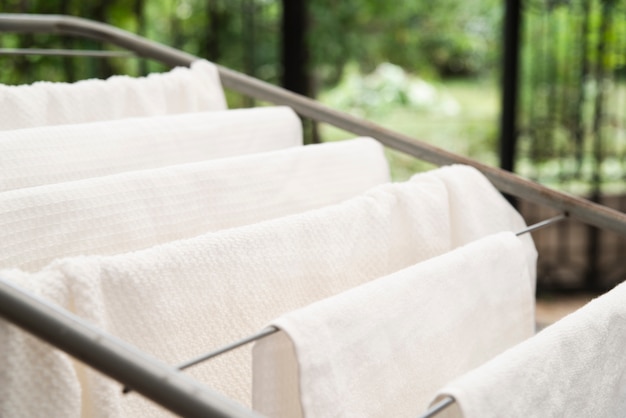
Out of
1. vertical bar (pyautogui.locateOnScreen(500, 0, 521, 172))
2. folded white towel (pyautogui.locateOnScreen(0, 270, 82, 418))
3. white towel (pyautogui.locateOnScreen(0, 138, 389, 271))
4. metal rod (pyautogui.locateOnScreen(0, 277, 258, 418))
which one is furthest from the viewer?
vertical bar (pyautogui.locateOnScreen(500, 0, 521, 172))

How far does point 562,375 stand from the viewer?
0.68m

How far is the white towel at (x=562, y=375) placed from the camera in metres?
0.60

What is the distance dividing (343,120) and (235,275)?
417mm

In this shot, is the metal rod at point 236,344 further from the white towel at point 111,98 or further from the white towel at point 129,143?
the white towel at point 111,98

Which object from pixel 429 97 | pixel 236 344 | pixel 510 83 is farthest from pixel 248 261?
pixel 429 97

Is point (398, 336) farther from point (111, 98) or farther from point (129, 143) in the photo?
point (111, 98)

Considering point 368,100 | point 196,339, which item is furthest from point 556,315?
point 196,339

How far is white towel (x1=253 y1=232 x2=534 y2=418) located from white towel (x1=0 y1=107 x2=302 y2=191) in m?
0.30

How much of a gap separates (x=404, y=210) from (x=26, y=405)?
1.47 ft

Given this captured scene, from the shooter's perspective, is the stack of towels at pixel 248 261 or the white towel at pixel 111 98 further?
the white towel at pixel 111 98

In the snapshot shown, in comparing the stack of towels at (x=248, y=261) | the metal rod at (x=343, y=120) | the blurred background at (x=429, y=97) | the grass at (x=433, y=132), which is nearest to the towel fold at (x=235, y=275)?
the stack of towels at (x=248, y=261)

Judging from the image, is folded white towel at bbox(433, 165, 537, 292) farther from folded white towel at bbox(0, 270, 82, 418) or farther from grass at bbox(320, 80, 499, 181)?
grass at bbox(320, 80, 499, 181)

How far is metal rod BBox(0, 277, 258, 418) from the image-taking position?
44 centimetres

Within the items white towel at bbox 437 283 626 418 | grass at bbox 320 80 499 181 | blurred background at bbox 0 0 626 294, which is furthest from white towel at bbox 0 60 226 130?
grass at bbox 320 80 499 181
